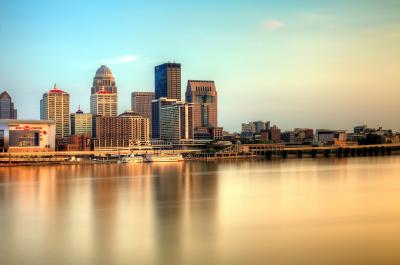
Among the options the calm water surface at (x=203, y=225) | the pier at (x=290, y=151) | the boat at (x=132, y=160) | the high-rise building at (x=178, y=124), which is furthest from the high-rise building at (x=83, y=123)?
the calm water surface at (x=203, y=225)

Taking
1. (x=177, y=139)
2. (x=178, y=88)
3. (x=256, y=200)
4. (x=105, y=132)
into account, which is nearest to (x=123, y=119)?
(x=105, y=132)

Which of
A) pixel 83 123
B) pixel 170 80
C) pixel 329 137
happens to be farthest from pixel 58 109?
pixel 329 137

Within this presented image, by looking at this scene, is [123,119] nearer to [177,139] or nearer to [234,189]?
[177,139]

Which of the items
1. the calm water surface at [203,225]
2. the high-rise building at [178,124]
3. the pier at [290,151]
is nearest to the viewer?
the calm water surface at [203,225]

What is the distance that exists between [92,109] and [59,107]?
11.3 metres

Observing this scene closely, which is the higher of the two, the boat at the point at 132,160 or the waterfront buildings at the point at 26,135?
the waterfront buildings at the point at 26,135

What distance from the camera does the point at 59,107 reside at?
406ft

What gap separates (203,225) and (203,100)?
12488 cm

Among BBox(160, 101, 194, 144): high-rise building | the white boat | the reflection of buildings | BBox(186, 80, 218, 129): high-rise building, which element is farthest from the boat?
BBox(186, 80, 218, 129): high-rise building

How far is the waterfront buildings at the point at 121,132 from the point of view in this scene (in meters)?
107

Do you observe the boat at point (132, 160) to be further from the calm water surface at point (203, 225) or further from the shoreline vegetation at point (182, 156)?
the calm water surface at point (203, 225)

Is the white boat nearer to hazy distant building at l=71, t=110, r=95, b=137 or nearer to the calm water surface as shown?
hazy distant building at l=71, t=110, r=95, b=137

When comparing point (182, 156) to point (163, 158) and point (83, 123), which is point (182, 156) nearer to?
point (163, 158)

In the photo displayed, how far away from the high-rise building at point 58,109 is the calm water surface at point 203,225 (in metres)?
91.9
